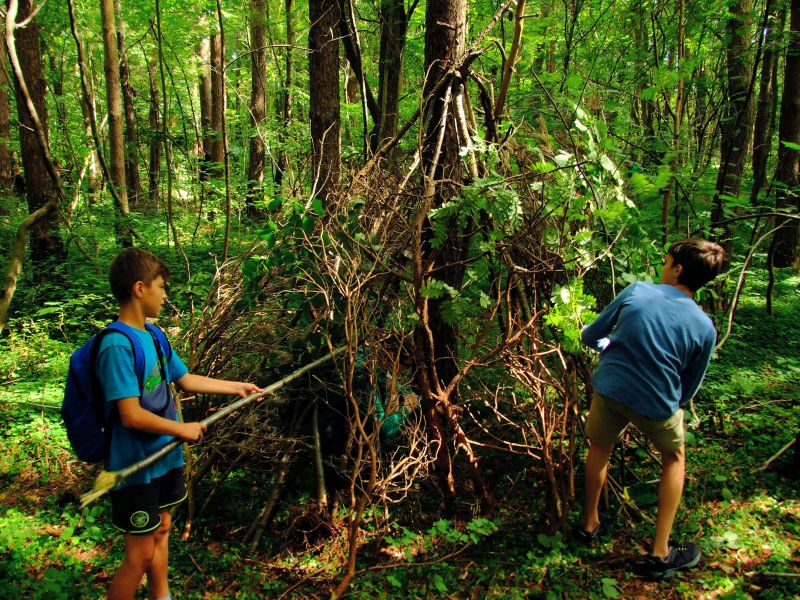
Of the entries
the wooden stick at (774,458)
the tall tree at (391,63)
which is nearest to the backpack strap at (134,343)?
the wooden stick at (774,458)

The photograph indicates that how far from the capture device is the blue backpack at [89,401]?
2.17 meters

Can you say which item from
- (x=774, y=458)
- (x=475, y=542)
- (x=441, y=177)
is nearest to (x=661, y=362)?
(x=475, y=542)

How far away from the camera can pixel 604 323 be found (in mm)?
2779

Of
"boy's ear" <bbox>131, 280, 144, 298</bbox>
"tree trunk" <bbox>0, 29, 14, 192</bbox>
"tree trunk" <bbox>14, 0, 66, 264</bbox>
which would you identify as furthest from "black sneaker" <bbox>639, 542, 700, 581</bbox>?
"tree trunk" <bbox>0, 29, 14, 192</bbox>

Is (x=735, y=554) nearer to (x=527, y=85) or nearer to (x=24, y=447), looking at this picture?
(x=24, y=447)

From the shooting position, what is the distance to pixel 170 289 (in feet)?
26.0

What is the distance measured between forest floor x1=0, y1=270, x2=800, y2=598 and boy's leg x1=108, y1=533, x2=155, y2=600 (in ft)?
2.19

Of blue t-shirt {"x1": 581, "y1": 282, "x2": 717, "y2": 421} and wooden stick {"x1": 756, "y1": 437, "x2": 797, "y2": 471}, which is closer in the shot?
blue t-shirt {"x1": 581, "y1": 282, "x2": 717, "y2": 421}

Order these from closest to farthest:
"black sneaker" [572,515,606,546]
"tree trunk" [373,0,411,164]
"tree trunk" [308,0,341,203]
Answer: "black sneaker" [572,515,606,546], "tree trunk" [308,0,341,203], "tree trunk" [373,0,411,164]

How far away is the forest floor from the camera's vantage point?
2.81 metres

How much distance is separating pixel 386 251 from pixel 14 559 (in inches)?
122

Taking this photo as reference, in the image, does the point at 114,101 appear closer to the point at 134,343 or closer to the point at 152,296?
the point at 152,296

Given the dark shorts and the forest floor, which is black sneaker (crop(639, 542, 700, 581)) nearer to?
the forest floor

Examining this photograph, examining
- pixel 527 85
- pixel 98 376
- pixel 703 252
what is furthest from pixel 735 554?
pixel 527 85
